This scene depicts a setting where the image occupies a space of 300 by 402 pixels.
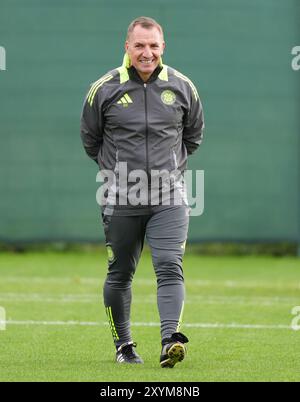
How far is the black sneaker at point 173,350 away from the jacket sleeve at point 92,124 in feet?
4.08

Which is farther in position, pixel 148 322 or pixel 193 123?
pixel 148 322

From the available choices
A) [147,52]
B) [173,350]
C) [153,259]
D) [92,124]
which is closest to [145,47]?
[147,52]

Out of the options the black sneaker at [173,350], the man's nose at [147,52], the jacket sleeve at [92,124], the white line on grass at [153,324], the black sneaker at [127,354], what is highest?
the man's nose at [147,52]

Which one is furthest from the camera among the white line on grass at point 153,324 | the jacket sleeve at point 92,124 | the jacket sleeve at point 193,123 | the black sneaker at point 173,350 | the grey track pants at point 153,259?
the white line on grass at point 153,324

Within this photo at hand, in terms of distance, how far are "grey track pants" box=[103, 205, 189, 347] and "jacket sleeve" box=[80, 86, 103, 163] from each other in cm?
44

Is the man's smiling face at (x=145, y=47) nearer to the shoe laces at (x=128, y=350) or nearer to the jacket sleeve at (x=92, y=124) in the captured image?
the jacket sleeve at (x=92, y=124)

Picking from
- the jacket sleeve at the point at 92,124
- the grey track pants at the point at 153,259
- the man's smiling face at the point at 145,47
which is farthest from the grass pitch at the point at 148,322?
the man's smiling face at the point at 145,47

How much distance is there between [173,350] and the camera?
6.15 metres

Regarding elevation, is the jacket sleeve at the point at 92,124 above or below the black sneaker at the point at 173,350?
above

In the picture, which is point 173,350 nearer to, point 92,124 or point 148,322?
point 92,124

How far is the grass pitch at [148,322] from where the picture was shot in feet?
20.4

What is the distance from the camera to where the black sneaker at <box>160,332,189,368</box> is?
20.2 ft

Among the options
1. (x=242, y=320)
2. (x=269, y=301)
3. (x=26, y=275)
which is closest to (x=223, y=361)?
(x=242, y=320)

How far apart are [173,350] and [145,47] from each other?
1.67m
